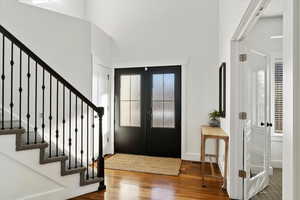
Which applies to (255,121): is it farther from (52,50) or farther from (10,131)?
(52,50)

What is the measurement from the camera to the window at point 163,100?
455 centimetres

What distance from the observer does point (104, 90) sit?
4613 millimetres

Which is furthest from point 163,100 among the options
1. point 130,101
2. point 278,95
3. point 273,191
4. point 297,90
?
point 297,90

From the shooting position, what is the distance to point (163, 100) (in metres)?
4.60

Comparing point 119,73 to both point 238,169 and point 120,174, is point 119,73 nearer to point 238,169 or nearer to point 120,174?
point 120,174

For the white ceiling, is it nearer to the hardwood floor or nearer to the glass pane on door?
the glass pane on door

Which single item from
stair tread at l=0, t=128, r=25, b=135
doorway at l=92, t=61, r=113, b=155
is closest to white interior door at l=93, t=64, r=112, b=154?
doorway at l=92, t=61, r=113, b=155

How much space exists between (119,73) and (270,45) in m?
3.37

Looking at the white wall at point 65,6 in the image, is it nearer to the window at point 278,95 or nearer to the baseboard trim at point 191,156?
the baseboard trim at point 191,156

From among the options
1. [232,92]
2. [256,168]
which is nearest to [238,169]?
[256,168]

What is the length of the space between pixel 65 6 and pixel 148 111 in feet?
11.0

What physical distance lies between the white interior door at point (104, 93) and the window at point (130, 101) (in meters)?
0.32

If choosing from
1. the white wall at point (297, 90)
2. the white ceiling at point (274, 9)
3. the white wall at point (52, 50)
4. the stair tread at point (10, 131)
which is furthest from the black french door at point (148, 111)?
the white wall at point (297, 90)

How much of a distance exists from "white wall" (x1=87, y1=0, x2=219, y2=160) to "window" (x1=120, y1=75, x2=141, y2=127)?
1.30 feet
